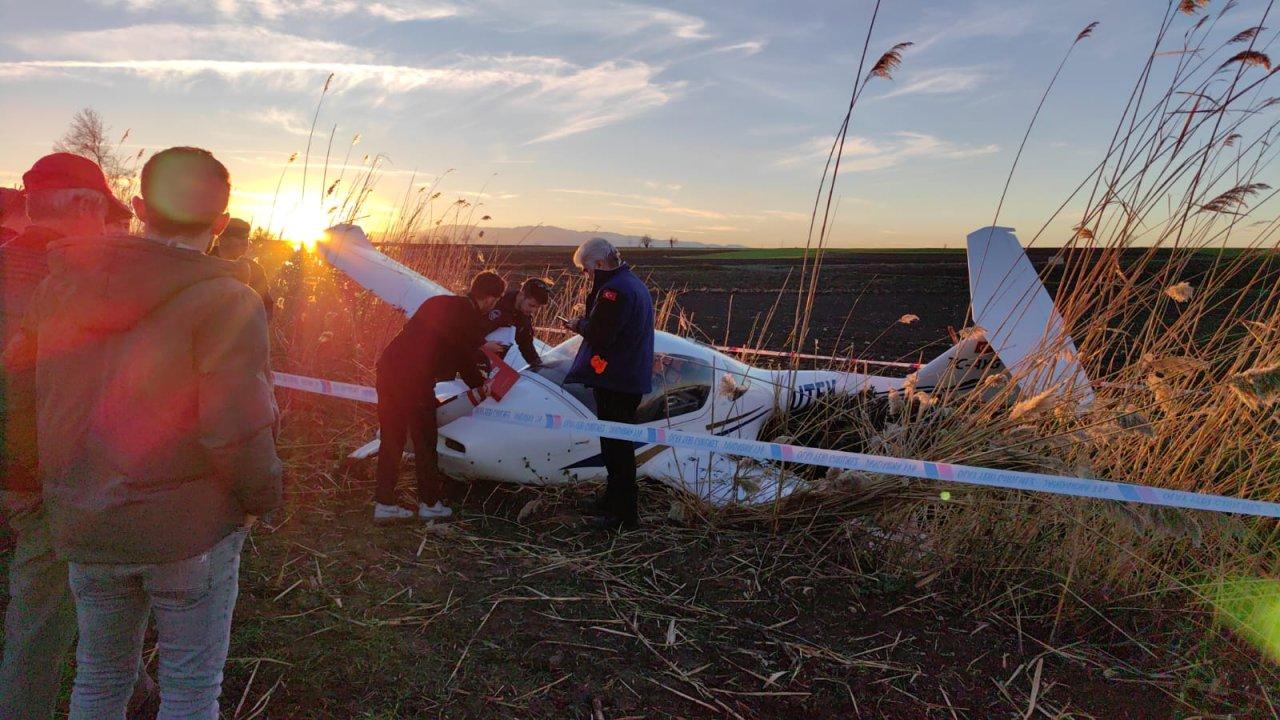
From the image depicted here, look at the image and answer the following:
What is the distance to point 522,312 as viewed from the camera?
5133mm

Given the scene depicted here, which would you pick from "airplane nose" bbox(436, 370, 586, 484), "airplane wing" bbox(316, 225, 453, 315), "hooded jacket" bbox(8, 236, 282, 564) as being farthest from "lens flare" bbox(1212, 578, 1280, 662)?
"airplane wing" bbox(316, 225, 453, 315)

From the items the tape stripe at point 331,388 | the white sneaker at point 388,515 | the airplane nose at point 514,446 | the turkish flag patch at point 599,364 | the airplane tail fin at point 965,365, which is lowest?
the white sneaker at point 388,515

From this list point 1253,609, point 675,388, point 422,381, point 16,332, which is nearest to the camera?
point 16,332

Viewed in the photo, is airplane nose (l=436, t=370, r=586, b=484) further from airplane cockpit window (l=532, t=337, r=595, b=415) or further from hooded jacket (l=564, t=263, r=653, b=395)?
hooded jacket (l=564, t=263, r=653, b=395)

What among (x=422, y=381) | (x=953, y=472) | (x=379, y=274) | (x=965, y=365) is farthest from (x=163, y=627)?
(x=965, y=365)

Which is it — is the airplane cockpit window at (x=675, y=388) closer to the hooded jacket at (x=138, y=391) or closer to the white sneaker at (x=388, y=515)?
the white sneaker at (x=388, y=515)

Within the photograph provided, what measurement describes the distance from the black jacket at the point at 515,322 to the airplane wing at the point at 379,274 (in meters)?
0.58

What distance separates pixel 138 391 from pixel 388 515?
2.99 metres

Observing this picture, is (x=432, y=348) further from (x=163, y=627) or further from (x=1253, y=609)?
(x=1253, y=609)

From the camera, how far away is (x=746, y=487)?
4496 mm

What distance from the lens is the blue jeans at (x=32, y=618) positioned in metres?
2.03

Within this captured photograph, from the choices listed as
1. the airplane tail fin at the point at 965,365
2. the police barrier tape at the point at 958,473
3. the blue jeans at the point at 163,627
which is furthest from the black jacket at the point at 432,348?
the airplane tail fin at the point at 965,365

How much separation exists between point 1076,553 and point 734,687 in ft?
6.43

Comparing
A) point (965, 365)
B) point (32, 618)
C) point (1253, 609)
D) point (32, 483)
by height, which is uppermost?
point (965, 365)
